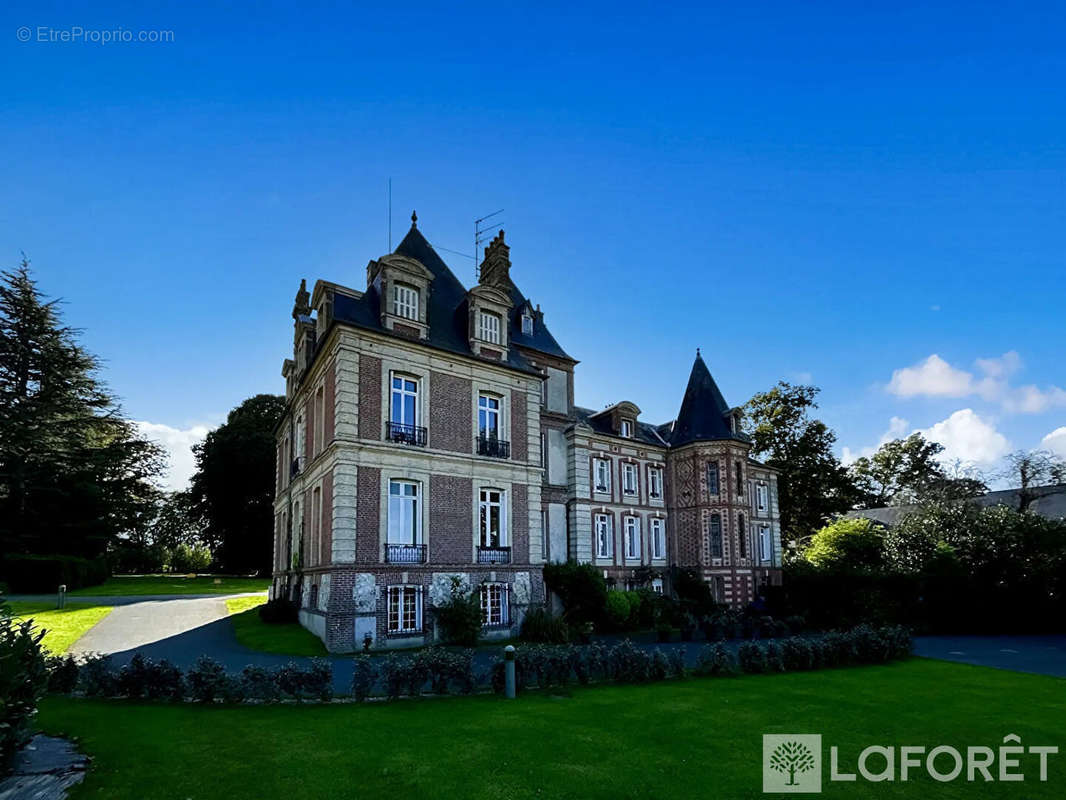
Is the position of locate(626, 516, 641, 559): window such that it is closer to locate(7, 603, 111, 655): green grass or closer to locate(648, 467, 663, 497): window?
locate(648, 467, 663, 497): window

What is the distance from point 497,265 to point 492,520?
573 inches

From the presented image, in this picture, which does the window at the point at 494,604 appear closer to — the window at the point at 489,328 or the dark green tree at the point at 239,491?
the window at the point at 489,328

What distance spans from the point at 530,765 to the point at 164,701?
7.34 meters

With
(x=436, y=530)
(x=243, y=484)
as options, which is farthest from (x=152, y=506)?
(x=436, y=530)

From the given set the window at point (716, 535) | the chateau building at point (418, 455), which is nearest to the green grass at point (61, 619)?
the chateau building at point (418, 455)

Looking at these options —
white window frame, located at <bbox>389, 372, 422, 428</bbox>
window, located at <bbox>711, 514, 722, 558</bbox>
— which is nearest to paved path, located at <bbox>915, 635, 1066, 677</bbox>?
window, located at <bbox>711, 514, 722, 558</bbox>

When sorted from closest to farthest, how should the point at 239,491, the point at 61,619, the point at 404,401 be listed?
the point at 404,401
the point at 61,619
the point at 239,491

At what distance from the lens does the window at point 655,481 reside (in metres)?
37.2

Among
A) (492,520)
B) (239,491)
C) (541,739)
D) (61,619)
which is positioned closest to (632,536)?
(492,520)

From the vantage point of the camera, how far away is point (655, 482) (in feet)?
123

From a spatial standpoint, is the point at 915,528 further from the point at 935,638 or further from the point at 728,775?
the point at 728,775

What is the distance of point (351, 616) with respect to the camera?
18.8 m

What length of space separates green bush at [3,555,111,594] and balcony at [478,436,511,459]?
2815cm

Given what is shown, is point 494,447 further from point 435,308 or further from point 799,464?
point 799,464
